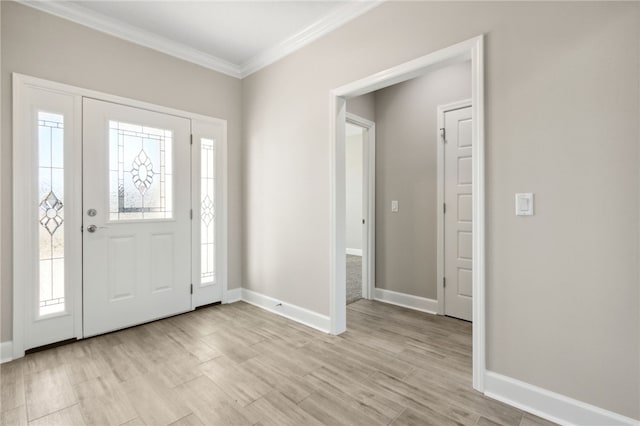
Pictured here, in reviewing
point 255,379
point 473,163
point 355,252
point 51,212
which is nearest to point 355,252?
point 355,252

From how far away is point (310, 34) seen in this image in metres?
2.95

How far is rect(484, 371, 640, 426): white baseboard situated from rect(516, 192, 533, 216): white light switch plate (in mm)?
1011

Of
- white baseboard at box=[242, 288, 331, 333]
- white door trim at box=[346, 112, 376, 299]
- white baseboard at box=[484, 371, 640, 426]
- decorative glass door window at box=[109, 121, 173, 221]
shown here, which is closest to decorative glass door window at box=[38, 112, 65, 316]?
decorative glass door window at box=[109, 121, 173, 221]

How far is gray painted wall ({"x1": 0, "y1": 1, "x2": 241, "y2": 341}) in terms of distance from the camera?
7.67 feet

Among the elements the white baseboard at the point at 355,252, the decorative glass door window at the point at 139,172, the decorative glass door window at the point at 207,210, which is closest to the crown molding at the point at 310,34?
the decorative glass door window at the point at 207,210

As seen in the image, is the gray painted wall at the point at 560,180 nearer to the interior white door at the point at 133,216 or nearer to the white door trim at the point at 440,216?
the white door trim at the point at 440,216

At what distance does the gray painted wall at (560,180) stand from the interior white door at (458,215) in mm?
1281

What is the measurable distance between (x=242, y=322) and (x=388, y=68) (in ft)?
9.04

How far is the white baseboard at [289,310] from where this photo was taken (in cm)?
293

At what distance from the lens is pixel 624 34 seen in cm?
147

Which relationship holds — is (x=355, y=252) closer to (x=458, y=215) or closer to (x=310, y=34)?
(x=458, y=215)

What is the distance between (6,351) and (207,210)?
6.53 ft

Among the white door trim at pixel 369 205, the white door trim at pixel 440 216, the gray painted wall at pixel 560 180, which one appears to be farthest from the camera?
the white door trim at pixel 369 205

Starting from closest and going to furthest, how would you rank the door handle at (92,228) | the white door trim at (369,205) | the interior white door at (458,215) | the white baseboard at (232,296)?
the door handle at (92,228)
the interior white door at (458,215)
the white baseboard at (232,296)
the white door trim at (369,205)
